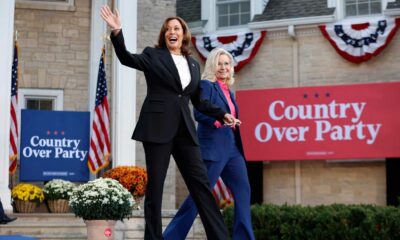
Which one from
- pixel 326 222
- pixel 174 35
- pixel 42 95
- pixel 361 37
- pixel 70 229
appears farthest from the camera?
pixel 361 37

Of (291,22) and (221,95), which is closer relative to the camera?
(221,95)

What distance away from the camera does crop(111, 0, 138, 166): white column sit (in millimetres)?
15422

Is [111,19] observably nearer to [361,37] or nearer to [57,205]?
[57,205]

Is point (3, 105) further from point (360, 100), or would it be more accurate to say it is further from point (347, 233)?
point (360, 100)

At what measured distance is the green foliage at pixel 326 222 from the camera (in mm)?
11492

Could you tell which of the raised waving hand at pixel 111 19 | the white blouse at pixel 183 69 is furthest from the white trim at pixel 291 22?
the raised waving hand at pixel 111 19

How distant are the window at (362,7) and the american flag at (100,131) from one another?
20.4ft

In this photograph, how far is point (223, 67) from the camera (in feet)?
27.1

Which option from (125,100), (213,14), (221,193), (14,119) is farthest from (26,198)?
(213,14)

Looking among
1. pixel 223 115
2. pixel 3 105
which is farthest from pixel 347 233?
pixel 3 105

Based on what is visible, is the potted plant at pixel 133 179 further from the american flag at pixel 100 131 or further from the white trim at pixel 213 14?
the white trim at pixel 213 14

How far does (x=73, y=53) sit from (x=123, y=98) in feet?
7.29

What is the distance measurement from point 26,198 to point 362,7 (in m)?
9.11

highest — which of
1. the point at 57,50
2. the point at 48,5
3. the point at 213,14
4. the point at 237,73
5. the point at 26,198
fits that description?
the point at 213,14
